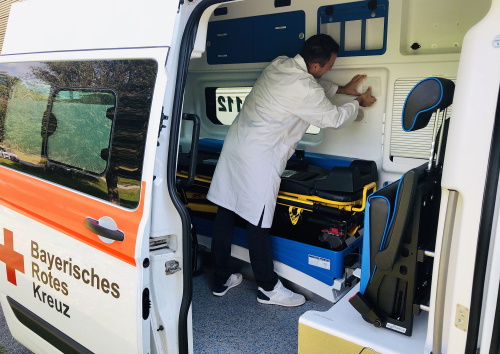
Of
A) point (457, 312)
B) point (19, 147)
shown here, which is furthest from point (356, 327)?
point (19, 147)

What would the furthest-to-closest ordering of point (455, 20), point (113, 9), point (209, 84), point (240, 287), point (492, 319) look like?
point (209, 84)
point (240, 287)
point (455, 20)
point (113, 9)
point (492, 319)

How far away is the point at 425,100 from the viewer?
142 cm

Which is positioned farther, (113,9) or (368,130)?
(368,130)

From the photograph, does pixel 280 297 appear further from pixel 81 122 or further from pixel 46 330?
pixel 81 122

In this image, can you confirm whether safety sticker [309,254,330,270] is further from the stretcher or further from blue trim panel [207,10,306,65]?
blue trim panel [207,10,306,65]

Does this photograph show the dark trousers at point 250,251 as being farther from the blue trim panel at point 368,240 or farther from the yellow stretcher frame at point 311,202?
the blue trim panel at point 368,240

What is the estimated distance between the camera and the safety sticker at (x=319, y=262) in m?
2.78

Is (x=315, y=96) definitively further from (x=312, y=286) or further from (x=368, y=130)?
(x=312, y=286)

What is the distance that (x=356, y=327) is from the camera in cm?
167

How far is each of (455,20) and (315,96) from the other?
0.88 metres

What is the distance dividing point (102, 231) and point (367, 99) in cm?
195

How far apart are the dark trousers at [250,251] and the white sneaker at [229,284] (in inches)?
1.4

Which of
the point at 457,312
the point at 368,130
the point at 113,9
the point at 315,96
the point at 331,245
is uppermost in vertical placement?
the point at 113,9

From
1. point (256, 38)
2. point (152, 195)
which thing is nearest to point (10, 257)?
point (152, 195)
